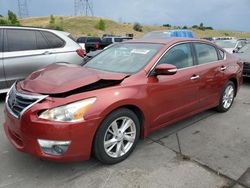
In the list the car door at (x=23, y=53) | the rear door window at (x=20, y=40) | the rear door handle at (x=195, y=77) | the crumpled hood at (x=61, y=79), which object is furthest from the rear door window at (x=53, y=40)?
the rear door handle at (x=195, y=77)

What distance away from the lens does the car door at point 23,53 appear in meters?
5.52

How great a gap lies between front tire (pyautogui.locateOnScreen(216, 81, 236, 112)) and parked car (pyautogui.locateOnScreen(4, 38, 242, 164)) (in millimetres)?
663

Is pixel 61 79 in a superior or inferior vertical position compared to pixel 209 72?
superior

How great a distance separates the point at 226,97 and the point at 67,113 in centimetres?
369

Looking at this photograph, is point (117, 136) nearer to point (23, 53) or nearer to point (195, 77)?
point (195, 77)

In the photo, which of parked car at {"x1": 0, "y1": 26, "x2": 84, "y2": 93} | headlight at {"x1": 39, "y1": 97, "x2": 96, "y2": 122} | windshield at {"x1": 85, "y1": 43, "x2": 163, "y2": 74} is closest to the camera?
headlight at {"x1": 39, "y1": 97, "x2": 96, "y2": 122}

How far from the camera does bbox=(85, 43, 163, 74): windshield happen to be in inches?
142

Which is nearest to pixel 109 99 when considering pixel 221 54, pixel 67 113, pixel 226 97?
pixel 67 113

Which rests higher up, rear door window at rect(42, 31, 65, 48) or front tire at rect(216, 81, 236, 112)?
rear door window at rect(42, 31, 65, 48)

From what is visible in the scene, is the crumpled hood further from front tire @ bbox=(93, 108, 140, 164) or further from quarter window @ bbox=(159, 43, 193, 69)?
quarter window @ bbox=(159, 43, 193, 69)

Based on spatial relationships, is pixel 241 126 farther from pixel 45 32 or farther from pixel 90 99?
pixel 45 32

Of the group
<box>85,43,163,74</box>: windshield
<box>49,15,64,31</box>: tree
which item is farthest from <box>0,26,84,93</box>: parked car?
<box>49,15,64,31</box>: tree

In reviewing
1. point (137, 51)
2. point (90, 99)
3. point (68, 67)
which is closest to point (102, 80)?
point (90, 99)

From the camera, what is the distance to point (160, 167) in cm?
317
